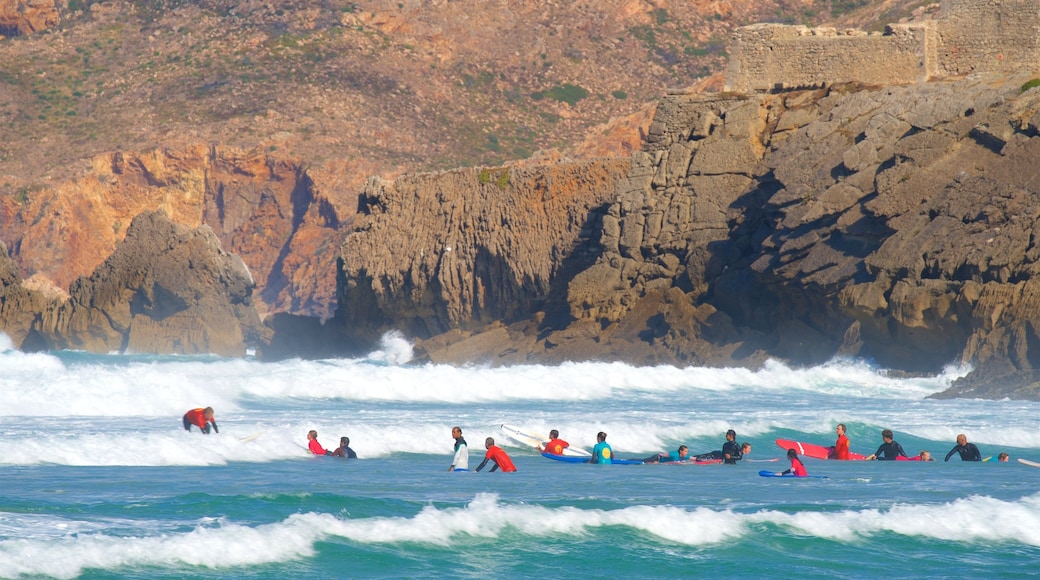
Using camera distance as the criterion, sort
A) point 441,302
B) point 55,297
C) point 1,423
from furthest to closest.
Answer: point 55,297 < point 441,302 < point 1,423

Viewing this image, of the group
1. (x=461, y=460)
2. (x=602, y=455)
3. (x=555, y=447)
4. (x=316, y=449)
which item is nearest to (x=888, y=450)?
(x=602, y=455)

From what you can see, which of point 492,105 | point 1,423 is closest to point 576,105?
point 492,105

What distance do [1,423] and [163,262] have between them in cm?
3673

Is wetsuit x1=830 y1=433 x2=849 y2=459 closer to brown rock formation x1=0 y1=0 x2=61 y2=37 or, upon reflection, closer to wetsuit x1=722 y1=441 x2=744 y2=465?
wetsuit x1=722 y1=441 x2=744 y2=465

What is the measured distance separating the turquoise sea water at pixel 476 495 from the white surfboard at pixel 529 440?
0.56 ft

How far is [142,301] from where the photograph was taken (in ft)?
208

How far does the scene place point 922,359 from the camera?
3834 centimetres

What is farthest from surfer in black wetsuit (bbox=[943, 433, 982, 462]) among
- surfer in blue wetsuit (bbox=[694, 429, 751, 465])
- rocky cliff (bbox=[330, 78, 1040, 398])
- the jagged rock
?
the jagged rock

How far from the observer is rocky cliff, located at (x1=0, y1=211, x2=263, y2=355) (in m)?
62.8

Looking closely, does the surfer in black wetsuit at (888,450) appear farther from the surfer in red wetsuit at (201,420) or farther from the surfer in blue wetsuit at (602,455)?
the surfer in red wetsuit at (201,420)

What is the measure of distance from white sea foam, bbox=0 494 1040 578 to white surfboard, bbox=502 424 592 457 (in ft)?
20.9

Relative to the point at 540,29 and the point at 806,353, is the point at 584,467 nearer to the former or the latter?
the point at 806,353

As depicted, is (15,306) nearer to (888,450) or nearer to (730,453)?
(730,453)

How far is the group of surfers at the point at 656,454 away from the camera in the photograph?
21.8m
